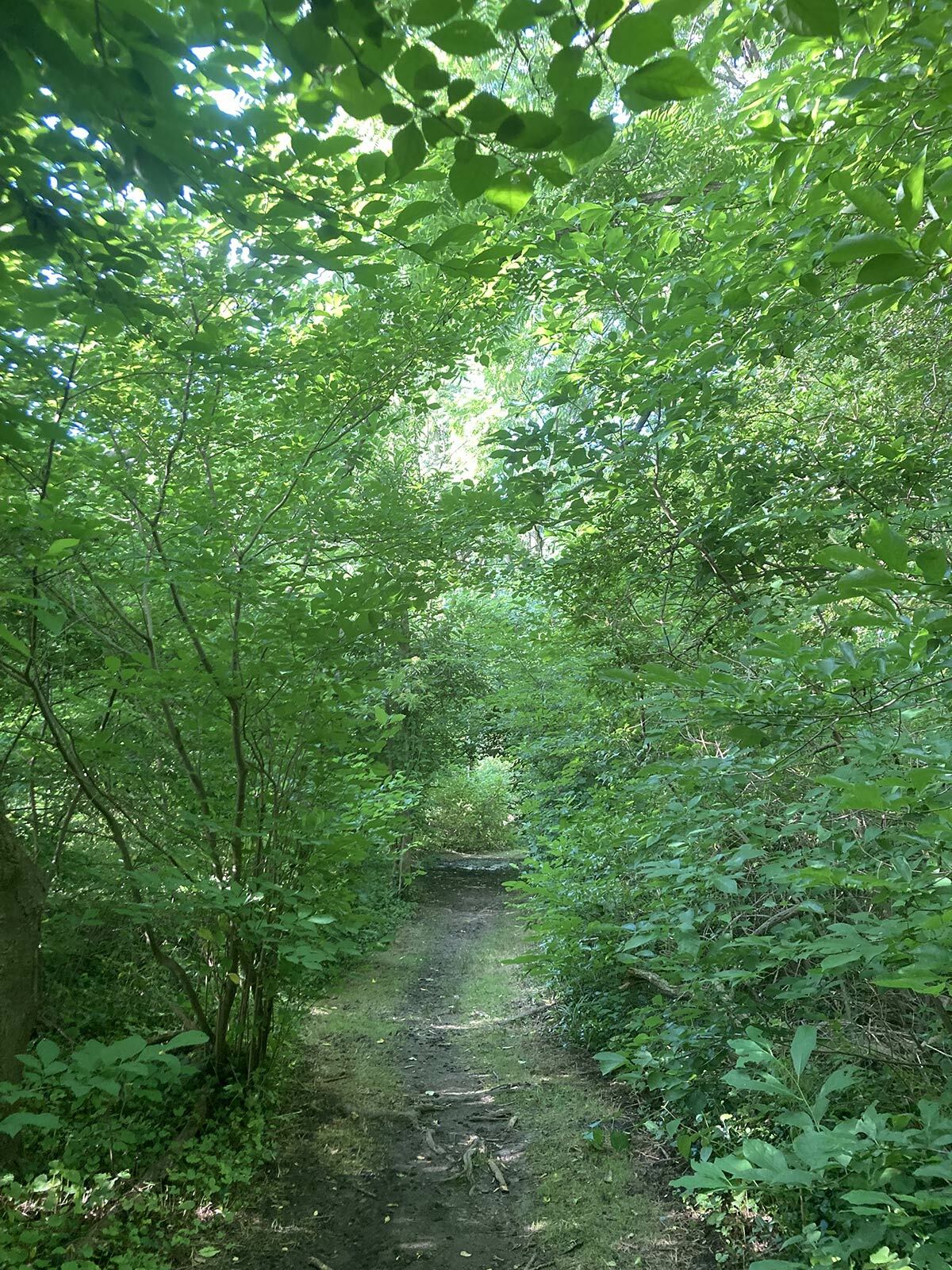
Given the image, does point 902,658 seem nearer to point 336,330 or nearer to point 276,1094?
point 336,330

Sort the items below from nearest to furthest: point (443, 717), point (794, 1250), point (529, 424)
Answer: point (794, 1250), point (529, 424), point (443, 717)

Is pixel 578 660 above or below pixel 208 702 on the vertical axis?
above

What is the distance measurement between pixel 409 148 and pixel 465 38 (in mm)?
154

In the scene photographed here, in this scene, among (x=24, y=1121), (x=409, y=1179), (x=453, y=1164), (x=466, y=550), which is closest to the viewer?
(x=24, y=1121)

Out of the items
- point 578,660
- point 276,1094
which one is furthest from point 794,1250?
point 578,660

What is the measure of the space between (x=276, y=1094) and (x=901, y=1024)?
2.99m

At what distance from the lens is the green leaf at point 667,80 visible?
0.91 metres

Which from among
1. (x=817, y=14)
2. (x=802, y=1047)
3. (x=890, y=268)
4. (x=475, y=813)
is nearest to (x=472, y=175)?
(x=817, y=14)

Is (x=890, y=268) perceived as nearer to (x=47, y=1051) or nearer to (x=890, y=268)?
(x=890, y=268)

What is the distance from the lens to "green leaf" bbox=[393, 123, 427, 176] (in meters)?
1.02

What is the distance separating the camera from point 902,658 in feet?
4.99

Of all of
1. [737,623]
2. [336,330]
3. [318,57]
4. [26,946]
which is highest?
[336,330]

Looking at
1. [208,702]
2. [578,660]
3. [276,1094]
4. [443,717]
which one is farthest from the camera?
[443,717]

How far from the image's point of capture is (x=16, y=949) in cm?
274
